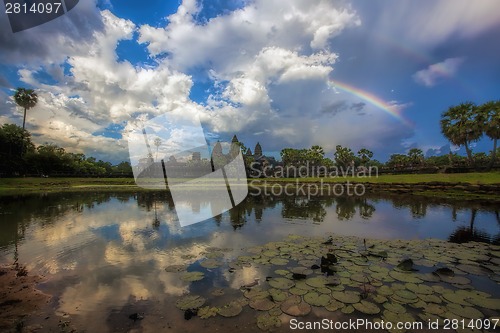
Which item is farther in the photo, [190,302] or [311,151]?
[311,151]

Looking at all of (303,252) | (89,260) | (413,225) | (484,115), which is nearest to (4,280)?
(89,260)

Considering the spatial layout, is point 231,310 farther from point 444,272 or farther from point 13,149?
point 13,149

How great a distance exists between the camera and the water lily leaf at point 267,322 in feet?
15.8

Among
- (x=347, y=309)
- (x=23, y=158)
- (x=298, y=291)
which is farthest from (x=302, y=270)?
(x=23, y=158)

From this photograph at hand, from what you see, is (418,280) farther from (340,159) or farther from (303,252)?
(340,159)

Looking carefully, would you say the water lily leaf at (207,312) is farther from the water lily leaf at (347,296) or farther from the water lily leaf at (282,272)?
the water lily leaf at (347,296)

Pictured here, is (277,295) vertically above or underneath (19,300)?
underneath

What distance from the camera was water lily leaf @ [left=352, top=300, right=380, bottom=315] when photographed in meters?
5.24

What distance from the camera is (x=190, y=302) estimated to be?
5770 mm

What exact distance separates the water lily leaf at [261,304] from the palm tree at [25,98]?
8439 cm

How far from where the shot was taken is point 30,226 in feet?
44.9

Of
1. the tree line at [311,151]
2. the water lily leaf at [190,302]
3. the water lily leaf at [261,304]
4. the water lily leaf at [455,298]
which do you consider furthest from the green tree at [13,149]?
the water lily leaf at [455,298]

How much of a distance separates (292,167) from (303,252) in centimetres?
8286

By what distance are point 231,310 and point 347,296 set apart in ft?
9.21
